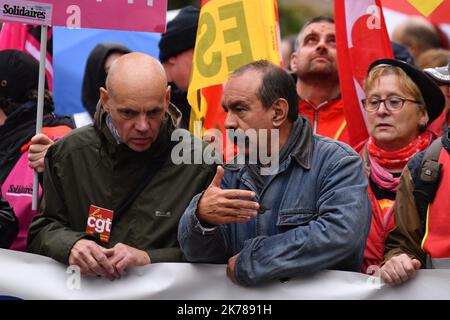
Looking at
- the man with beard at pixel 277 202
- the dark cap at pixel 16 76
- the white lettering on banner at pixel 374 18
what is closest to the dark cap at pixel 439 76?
the white lettering on banner at pixel 374 18

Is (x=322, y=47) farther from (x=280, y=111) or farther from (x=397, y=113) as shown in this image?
(x=280, y=111)

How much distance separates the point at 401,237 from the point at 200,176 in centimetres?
105

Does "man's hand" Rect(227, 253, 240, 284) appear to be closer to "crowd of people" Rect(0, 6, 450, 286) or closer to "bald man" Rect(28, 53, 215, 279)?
"crowd of people" Rect(0, 6, 450, 286)

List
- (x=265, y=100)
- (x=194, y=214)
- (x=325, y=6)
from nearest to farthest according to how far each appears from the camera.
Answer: (x=194, y=214), (x=265, y=100), (x=325, y=6)

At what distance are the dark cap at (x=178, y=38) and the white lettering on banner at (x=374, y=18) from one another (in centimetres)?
161

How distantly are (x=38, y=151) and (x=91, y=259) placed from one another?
103cm

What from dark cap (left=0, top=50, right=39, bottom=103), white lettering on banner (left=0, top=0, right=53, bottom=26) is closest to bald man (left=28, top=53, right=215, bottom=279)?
white lettering on banner (left=0, top=0, right=53, bottom=26)

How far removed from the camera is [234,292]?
5.01 metres

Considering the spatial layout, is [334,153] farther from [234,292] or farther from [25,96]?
[25,96]

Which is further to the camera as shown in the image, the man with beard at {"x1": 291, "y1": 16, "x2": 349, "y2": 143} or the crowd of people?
the man with beard at {"x1": 291, "y1": 16, "x2": 349, "y2": 143}

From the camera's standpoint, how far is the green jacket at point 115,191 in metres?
5.28

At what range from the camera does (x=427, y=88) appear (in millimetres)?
6035

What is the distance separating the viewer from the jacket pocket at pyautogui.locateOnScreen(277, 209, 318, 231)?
4.95 meters
